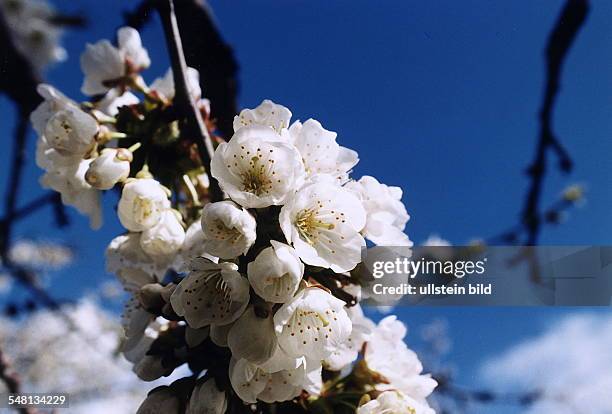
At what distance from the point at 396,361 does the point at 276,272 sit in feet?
0.80

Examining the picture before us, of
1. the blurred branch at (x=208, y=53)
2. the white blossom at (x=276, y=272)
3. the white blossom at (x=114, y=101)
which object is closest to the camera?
the white blossom at (x=276, y=272)

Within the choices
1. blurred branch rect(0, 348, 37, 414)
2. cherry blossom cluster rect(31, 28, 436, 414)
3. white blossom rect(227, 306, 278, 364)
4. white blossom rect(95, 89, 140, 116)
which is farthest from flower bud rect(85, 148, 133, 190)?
blurred branch rect(0, 348, 37, 414)

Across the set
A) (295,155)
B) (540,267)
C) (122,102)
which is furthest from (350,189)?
(540,267)

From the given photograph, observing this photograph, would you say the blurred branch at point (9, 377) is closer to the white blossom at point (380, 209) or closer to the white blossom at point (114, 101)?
the white blossom at point (114, 101)

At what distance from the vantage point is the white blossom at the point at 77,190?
59cm

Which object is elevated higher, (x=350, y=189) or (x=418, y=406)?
(x=350, y=189)

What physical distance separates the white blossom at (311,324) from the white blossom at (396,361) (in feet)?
0.47

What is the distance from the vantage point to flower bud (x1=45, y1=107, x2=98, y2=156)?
0.58m

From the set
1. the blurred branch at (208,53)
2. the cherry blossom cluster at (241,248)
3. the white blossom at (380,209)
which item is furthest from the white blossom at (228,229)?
the blurred branch at (208,53)

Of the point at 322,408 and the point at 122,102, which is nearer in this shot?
the point at 322,408

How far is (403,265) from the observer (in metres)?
0.57

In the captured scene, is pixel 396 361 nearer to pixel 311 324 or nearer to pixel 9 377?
pixel 311 324

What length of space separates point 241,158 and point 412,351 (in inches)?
11.2

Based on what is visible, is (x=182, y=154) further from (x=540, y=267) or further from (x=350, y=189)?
(x=540, y=267)
